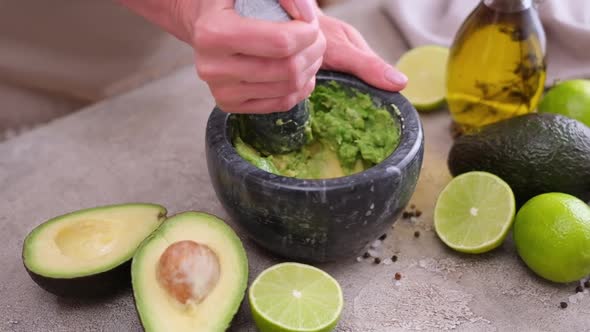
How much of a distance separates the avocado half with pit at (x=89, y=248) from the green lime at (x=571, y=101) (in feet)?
2.69

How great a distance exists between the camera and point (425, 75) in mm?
1548

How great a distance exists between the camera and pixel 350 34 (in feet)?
4.36

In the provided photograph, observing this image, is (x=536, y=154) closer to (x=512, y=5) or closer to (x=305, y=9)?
(x=512, y=5)

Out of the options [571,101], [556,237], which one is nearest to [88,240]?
[556,237]

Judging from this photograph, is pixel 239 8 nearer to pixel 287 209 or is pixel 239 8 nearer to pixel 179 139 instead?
pixel 287 209

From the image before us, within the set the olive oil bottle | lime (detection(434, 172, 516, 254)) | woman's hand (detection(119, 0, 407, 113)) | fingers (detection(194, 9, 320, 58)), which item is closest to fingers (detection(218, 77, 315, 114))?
woman's hand (detection(119, 0, 407, 113))

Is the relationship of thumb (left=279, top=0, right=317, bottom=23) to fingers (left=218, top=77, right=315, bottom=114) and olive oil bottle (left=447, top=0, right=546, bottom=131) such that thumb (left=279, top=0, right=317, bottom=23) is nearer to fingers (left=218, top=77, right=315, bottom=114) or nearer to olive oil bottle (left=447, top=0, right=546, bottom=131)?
fingers (left=218, top=77, right=315, bottom=114)

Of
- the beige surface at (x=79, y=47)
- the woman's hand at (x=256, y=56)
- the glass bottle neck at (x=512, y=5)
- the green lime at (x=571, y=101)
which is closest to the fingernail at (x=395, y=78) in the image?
the woman's hand at (x=256, y=56)

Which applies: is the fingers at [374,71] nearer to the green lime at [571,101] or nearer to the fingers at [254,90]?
the fingers at [254,90]

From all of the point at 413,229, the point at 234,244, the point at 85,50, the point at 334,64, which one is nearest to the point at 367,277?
the point at 413,229

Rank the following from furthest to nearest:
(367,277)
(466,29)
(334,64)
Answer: (466,29)
(334,64)
(367,277)

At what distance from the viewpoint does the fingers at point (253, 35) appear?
36.9 inches

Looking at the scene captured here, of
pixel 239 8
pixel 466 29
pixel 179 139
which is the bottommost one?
pixel 179 139

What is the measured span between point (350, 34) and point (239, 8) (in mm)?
394
